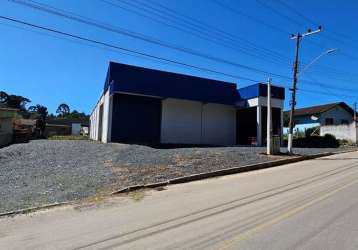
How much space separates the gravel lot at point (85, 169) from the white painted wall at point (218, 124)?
11535 millimetres

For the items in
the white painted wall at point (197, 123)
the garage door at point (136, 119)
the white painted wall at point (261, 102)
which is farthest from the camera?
the white painted wall at point (261, 102)

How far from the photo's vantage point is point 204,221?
805 centimetres

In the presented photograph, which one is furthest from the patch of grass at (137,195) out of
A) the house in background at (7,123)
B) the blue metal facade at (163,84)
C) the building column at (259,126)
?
the house in background at (7,123)

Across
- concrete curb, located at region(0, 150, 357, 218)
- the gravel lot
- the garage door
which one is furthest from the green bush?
the gravel lot

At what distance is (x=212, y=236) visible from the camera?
678 centimetres

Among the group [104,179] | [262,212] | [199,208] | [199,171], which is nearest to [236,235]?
[262,212]

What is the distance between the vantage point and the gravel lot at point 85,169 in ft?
39.8

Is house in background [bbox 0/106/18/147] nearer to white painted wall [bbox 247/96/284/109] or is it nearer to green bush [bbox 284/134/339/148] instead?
white painted wall [bbox 247/96/284/109]

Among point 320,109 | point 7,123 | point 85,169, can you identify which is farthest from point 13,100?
point 85,169

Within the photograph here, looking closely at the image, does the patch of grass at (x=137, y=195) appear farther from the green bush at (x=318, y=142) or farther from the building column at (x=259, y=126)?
the green bush at (x=318, y=142)

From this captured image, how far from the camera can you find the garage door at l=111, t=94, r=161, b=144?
29016 mm

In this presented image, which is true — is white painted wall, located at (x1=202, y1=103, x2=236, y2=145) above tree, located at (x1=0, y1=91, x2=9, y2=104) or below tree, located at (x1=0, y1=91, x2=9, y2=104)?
below

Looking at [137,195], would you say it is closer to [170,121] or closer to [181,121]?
[170,121]

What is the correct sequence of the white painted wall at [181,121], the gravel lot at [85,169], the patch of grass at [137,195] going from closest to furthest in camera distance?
the patch of grass at [137,195]
the gravel lot at [85,169]
the white painted wall at [181,121]
